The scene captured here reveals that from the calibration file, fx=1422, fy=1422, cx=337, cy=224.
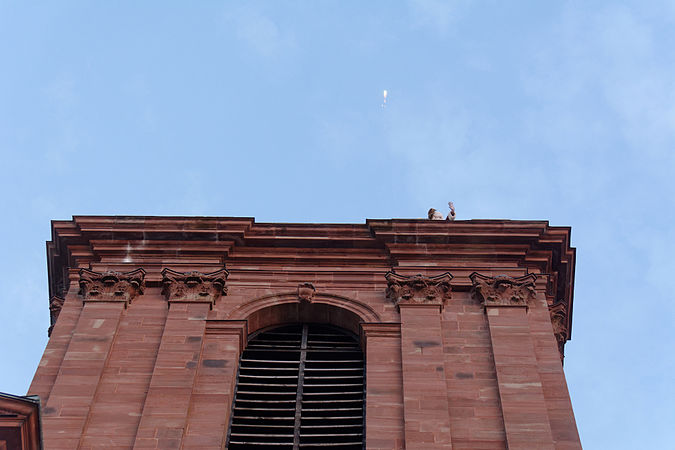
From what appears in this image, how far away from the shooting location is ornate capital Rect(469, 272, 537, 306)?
3256 centimetres

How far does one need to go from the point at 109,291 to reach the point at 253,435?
6107mm

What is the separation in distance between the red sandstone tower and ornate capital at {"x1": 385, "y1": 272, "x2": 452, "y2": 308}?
0.04m

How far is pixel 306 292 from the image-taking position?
109 ft

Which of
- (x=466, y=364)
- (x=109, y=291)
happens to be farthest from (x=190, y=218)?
(x=466, y=364)

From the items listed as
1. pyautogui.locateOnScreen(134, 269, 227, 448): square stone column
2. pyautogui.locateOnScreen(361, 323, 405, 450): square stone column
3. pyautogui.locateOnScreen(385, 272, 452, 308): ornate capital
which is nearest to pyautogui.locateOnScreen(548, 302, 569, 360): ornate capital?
pyautogui.locateOnScreen(385, 272, 452, 308): ornate capital

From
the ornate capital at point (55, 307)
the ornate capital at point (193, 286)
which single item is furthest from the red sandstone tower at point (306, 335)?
the ornate capital at point (55, 307)

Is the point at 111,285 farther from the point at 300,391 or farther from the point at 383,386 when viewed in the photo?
the point at 383,386

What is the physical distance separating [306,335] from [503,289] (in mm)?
4674

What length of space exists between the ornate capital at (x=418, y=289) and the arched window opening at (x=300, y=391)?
1.47 meters

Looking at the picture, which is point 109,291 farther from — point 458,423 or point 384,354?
point 458,423

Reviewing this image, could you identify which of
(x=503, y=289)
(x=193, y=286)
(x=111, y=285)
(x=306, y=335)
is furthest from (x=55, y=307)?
(x=503, y=289)

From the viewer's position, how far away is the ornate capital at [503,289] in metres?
32.6

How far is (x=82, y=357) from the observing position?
30.5 m

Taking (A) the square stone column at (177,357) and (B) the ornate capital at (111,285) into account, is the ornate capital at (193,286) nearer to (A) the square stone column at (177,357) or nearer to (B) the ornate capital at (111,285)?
(A) the square stone column at (177,357)
